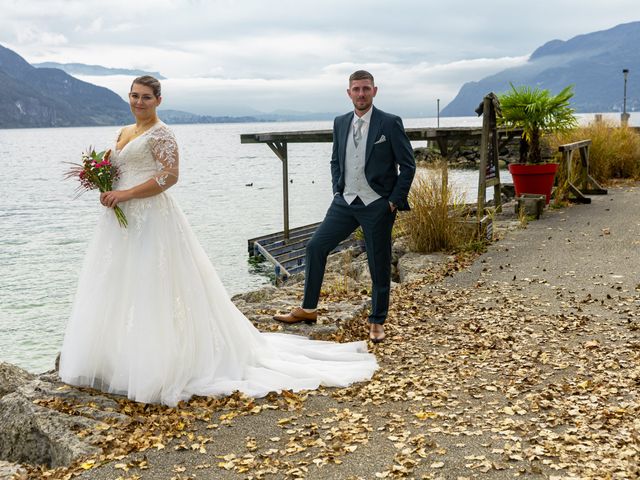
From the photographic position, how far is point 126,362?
5.03m

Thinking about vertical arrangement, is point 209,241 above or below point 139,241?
below

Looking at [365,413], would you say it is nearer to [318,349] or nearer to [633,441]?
[318,349]

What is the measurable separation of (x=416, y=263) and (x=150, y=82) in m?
6.35

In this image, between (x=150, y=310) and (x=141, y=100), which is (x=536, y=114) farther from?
(x=150, y=310)

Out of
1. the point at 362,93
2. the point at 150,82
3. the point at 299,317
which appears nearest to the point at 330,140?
the point at 299,317

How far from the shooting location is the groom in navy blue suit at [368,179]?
19.6 feet

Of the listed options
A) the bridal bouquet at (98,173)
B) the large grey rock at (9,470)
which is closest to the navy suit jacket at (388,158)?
the bridal bouquet at (98,173)

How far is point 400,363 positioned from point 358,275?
18.5 feet

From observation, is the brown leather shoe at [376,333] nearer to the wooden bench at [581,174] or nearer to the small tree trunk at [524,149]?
the small tree trunk at [524,149]

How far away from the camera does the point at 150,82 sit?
5090 millimetres

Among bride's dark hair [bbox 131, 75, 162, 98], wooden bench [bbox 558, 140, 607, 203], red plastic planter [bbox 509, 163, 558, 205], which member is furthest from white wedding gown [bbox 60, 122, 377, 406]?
wooden bench [bbox 558, 140, 607, 203]

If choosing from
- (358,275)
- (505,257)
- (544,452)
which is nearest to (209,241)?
(358,275)

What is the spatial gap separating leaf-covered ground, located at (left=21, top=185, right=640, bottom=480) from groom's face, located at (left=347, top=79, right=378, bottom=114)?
2.28 meters

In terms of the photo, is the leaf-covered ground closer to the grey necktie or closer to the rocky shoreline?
the rocky shoreline
